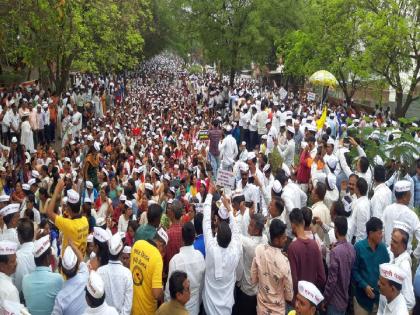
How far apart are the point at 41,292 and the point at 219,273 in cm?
154

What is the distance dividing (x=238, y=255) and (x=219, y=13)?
23922 mm

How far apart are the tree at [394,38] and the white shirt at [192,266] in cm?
1581

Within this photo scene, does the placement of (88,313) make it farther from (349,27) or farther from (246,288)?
(349,27)

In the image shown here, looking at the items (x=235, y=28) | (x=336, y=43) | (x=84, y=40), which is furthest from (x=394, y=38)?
(x=84, y=40)

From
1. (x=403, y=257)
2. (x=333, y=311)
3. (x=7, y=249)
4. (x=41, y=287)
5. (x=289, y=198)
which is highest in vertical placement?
(x=403, y=257)

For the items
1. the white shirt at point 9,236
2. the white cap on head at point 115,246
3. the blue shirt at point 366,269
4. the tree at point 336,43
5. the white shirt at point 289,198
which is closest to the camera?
the white cap on head at point 115,246

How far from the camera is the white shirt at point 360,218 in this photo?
5.65 m

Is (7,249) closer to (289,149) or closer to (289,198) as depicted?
(289,198)

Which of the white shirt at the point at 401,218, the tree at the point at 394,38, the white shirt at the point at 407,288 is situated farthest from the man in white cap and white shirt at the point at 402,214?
the tree at the point at 394,38

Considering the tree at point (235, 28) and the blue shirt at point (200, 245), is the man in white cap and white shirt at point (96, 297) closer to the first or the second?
the blue shirt at point (200, 245)

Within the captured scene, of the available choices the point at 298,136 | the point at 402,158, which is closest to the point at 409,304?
the point at 402,158

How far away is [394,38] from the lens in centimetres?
1814

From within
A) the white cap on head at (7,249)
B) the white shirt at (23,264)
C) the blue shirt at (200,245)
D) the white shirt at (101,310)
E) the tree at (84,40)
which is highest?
the tree at (84,40)

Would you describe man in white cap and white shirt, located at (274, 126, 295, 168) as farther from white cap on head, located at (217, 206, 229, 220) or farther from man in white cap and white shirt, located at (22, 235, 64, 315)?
man in white cap and white shirt, located at (22, 235, 64, 315)
